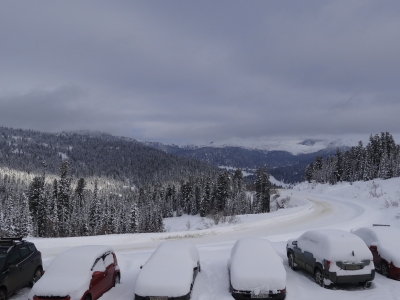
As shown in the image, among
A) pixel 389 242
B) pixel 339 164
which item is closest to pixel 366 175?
pixel 339 164

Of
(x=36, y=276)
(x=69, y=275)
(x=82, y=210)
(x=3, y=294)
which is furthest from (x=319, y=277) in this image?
(x=82, y=210)

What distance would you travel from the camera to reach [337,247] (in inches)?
339

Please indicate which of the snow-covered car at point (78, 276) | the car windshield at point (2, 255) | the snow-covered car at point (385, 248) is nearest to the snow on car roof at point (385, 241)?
the snow-covered car at point (385, 248)

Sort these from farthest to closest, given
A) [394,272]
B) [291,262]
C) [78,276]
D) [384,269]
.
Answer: [291,262] → [384,269] → [394,272] → [78,276]

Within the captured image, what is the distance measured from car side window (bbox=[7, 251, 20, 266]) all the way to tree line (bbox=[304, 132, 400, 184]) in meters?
76.6

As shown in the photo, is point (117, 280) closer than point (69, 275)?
No

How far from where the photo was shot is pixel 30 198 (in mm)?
55406

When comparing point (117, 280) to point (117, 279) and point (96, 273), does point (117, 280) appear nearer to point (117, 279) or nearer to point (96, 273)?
point (117, 279)

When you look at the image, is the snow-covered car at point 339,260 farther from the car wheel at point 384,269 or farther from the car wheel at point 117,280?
the car wheel at point 117,280

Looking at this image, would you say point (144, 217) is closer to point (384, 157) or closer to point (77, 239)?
point (77, 239)

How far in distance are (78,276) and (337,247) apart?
335 inches

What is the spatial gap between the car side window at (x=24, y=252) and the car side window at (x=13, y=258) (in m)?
0.22

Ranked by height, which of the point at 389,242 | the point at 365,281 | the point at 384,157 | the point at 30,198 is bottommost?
the point at 30,198

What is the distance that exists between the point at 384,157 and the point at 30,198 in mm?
88709
